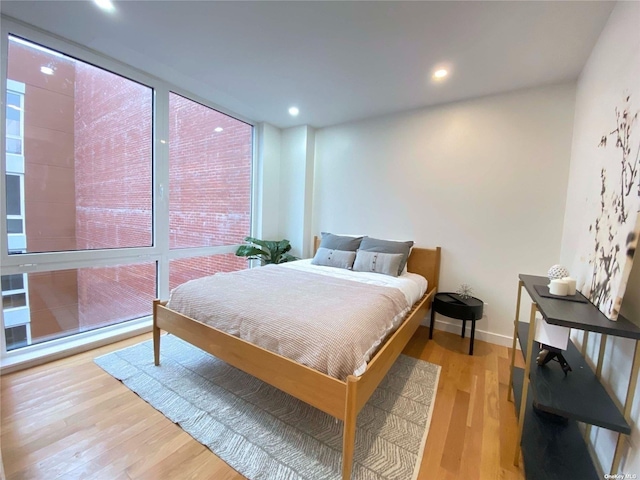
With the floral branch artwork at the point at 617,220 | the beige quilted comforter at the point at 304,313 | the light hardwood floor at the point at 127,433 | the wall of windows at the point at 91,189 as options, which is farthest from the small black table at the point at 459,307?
the wall of windows at the point at 91,189

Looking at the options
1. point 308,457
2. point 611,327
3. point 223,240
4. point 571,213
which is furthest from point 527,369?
point 223,240

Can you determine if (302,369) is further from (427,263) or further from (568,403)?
(427,263)

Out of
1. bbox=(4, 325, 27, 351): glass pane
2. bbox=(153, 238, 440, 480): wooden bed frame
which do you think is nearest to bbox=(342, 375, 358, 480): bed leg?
bbox=(153, 238, 440, 480): wooden bed frame

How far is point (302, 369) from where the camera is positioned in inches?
49.6

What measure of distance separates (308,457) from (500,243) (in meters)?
2.53

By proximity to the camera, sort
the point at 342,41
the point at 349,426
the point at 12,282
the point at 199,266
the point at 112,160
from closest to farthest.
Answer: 1. the point at 349,426
2. the point at 342,41
3. the point at 12,282
4. the point at 112,160
5. the point at 199,266

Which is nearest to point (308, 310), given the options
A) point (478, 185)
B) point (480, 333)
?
point (480, 333)

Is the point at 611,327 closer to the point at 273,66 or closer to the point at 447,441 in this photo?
the point at 447,441

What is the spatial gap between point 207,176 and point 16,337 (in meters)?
2.30

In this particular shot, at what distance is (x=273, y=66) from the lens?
88.7 inches

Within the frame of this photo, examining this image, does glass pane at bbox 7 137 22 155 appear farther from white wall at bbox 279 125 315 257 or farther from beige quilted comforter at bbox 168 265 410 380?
white wall at bbox 279 125 315 257

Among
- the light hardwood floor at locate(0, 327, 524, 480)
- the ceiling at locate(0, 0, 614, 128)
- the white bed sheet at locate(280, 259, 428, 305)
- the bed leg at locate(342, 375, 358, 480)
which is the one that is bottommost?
the light hardwood floor at locate(0, 327, 524, 480)

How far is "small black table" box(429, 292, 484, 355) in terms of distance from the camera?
2.32 metres

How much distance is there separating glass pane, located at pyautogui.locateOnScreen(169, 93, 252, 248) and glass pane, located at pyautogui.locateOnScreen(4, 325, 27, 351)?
4.33 ft
